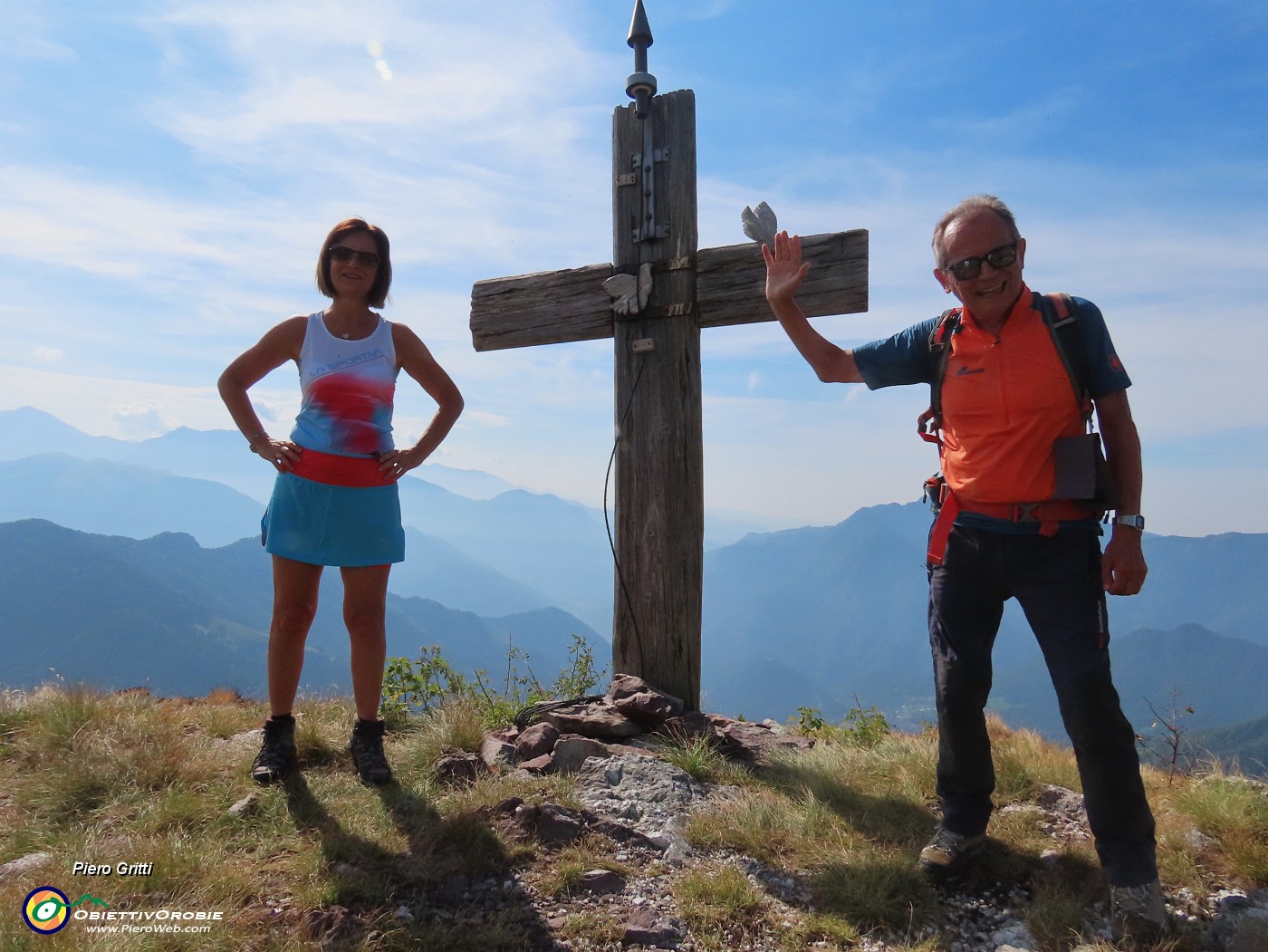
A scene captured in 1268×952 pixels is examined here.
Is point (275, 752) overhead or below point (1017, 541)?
below

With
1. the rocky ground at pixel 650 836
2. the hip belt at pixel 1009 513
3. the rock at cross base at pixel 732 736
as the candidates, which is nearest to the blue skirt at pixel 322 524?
the rocky ground at pixel 650 836

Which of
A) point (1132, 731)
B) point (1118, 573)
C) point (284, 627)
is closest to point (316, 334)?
point (284, 627)

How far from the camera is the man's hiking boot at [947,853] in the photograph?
3156 mm

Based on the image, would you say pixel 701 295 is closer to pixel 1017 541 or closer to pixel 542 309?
pixel 542 309

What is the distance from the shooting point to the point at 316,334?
13.1ft

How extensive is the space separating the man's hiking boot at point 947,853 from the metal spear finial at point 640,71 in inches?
197

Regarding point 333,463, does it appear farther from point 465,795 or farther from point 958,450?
point 958,450

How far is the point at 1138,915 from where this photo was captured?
2.69m

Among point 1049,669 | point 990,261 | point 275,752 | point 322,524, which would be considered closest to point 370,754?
point 275,752

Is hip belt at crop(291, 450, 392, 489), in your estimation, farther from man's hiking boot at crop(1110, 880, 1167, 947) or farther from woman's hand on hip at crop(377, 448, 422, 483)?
man's hiking boot at crop(1110, 880, 1167, 947)

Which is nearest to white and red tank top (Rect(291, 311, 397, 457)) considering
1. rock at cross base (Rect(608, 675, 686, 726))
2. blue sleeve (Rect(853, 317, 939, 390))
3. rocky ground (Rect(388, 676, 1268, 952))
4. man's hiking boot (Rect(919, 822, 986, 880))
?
rocky ground (Rect(388, 676, 1268, 952))

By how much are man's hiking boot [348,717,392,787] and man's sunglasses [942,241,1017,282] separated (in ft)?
12.6

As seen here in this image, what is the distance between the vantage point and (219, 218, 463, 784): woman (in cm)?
392

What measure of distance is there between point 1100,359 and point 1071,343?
0.12m
